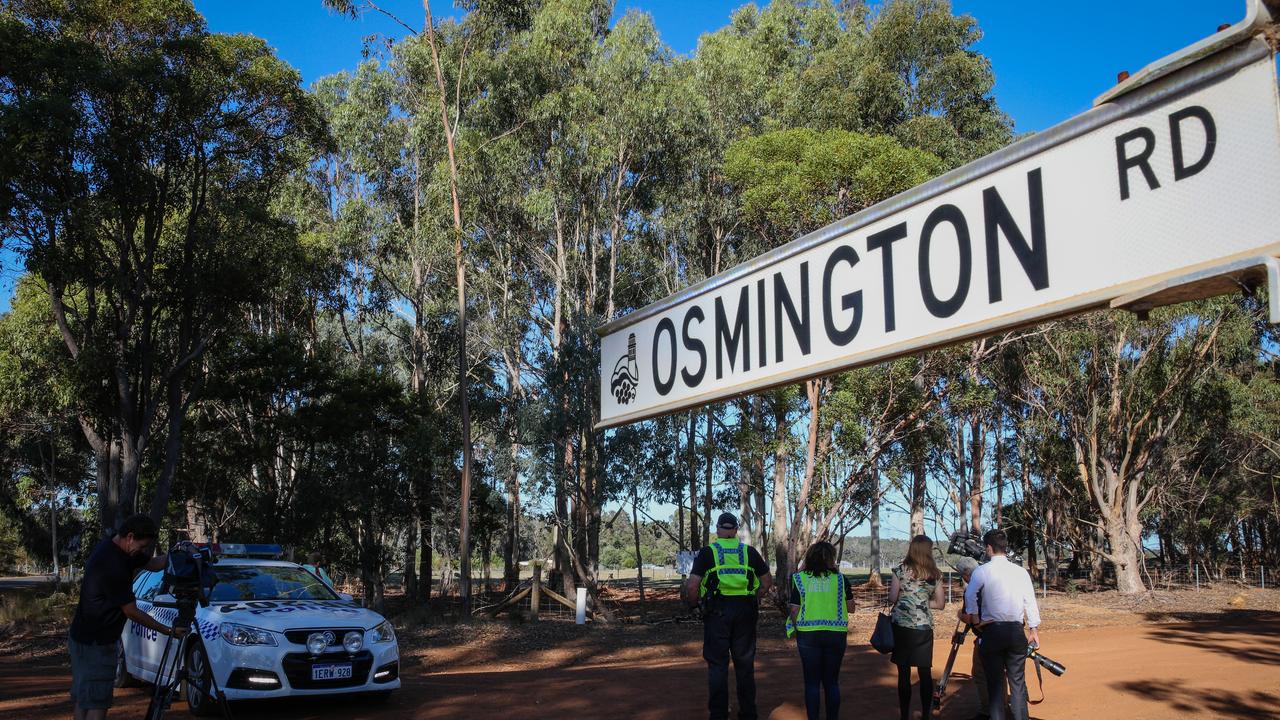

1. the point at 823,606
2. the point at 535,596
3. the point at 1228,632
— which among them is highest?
the point at 823,606

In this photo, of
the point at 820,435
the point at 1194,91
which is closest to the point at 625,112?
the point at 820,435

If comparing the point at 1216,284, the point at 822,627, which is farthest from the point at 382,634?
the point at 1216,284

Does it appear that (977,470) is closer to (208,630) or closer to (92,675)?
(208,630)

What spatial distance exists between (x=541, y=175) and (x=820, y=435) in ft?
41.2

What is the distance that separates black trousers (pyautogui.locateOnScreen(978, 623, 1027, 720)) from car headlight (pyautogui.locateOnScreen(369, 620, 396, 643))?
5.27m

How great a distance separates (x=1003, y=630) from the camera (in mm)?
6969

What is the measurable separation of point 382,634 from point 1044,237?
828 cm

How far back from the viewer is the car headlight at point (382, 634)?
888 cm

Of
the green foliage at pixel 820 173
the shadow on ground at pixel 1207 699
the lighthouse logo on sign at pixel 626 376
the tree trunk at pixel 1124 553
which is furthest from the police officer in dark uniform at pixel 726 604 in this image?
the tree trunk at pixel 1124 553

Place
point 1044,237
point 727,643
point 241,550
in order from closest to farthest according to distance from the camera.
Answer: point 1044,237, point 727,643, point 241,550

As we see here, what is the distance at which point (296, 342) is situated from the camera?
2664cm

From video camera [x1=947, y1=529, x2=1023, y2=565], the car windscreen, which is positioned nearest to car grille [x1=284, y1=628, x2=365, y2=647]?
the car windscreen

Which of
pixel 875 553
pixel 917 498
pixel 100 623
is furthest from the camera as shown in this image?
pixel 875 553

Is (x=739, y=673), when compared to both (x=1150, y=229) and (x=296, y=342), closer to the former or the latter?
(x=1150, y=229)
